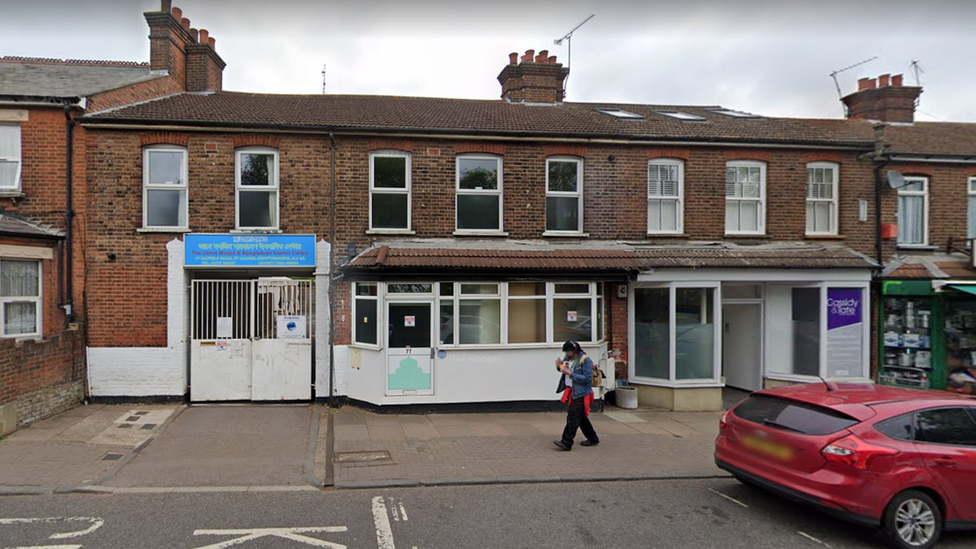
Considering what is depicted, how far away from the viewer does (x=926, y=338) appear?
468 inches

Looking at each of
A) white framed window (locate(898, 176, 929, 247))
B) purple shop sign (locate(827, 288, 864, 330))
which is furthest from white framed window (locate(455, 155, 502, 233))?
white framed window (locate(898, 176, 929, 247))

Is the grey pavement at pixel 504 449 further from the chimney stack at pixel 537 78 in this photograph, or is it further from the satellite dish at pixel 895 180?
the chimney stack at pixel 537 78

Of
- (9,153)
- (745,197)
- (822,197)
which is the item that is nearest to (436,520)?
(745,197)

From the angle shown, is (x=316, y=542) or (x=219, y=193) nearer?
(x=316, y=542)

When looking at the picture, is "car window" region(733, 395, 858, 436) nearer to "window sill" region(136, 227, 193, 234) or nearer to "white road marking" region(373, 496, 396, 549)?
"white road marking" region(373, 496, 396, 549)

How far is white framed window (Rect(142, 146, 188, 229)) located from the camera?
10156mm

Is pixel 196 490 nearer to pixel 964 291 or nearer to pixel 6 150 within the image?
pixel 6 150

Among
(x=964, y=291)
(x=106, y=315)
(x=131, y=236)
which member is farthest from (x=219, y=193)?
(x=964, y=291)

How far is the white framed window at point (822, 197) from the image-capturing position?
12.1 m

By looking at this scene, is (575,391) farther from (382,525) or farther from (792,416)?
(382,525)

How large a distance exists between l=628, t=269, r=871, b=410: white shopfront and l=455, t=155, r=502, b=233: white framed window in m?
3.20

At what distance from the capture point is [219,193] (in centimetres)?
1027

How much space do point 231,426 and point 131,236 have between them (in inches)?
163

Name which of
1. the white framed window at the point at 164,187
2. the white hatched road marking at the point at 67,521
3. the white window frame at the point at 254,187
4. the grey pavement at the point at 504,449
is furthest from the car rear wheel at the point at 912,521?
the white framed window at the point at 164,187
